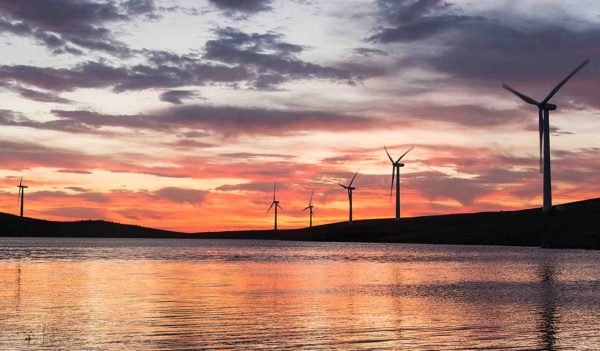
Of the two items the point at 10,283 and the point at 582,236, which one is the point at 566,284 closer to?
the point at 10,283

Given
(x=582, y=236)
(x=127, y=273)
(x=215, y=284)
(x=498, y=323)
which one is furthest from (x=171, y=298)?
(x=582, y=236)

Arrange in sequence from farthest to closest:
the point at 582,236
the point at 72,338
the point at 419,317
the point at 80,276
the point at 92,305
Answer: the point at 582,236, the point at 80,276, the point at 92,305, the point at 419,317, the point at 72,338

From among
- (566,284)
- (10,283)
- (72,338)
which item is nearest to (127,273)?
(10,283)

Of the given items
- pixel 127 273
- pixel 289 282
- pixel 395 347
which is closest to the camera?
pixel 395 347

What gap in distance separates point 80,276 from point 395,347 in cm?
5324

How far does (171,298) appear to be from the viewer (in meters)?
53.0

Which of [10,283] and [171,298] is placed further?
[10,283]

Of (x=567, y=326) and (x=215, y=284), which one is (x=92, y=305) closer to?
(x=215, y=284)

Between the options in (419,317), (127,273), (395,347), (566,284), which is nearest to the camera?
(395,347)

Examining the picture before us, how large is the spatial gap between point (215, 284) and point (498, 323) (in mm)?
33654

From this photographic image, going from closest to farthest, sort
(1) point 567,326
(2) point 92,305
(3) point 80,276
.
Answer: (1) point 567,326 → (2) point 92,305 → (3) point 80,276

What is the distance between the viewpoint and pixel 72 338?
110 ft

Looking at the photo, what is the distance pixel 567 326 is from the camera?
37719mm

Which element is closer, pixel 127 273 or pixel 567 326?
pixel 567 326
